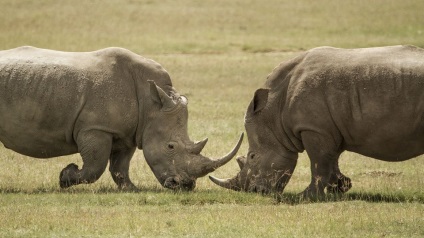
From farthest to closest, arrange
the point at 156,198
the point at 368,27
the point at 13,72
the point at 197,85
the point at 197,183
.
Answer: the point at 368,27 < the point at 197,85 < the point at 197,183 < the point at 13,72 < the point at 156,198

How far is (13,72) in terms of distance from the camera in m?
15.3

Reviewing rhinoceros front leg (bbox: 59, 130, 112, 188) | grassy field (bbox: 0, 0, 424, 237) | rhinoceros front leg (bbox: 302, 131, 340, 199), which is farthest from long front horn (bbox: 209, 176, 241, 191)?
rhinoceros front leg (bbox: 59, 130, 112, 188)

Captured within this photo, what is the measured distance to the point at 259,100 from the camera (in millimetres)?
15547

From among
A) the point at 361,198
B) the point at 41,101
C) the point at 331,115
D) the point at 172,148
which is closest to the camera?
the point at 361,198

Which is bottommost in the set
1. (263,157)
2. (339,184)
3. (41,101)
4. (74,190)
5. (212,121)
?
(212,121)

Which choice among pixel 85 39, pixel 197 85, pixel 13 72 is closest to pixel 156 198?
pixel 13 72

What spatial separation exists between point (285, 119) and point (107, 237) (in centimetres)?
443

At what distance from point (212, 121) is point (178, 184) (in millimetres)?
7663

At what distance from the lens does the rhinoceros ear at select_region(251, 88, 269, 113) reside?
1541cm

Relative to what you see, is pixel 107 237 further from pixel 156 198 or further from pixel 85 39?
pixel 85 39

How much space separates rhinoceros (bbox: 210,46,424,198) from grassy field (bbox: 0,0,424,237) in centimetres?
50

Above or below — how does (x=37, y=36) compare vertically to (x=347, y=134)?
below

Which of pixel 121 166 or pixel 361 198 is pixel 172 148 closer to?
pixel 121 166

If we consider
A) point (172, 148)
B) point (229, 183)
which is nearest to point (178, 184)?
point (172, 148)
